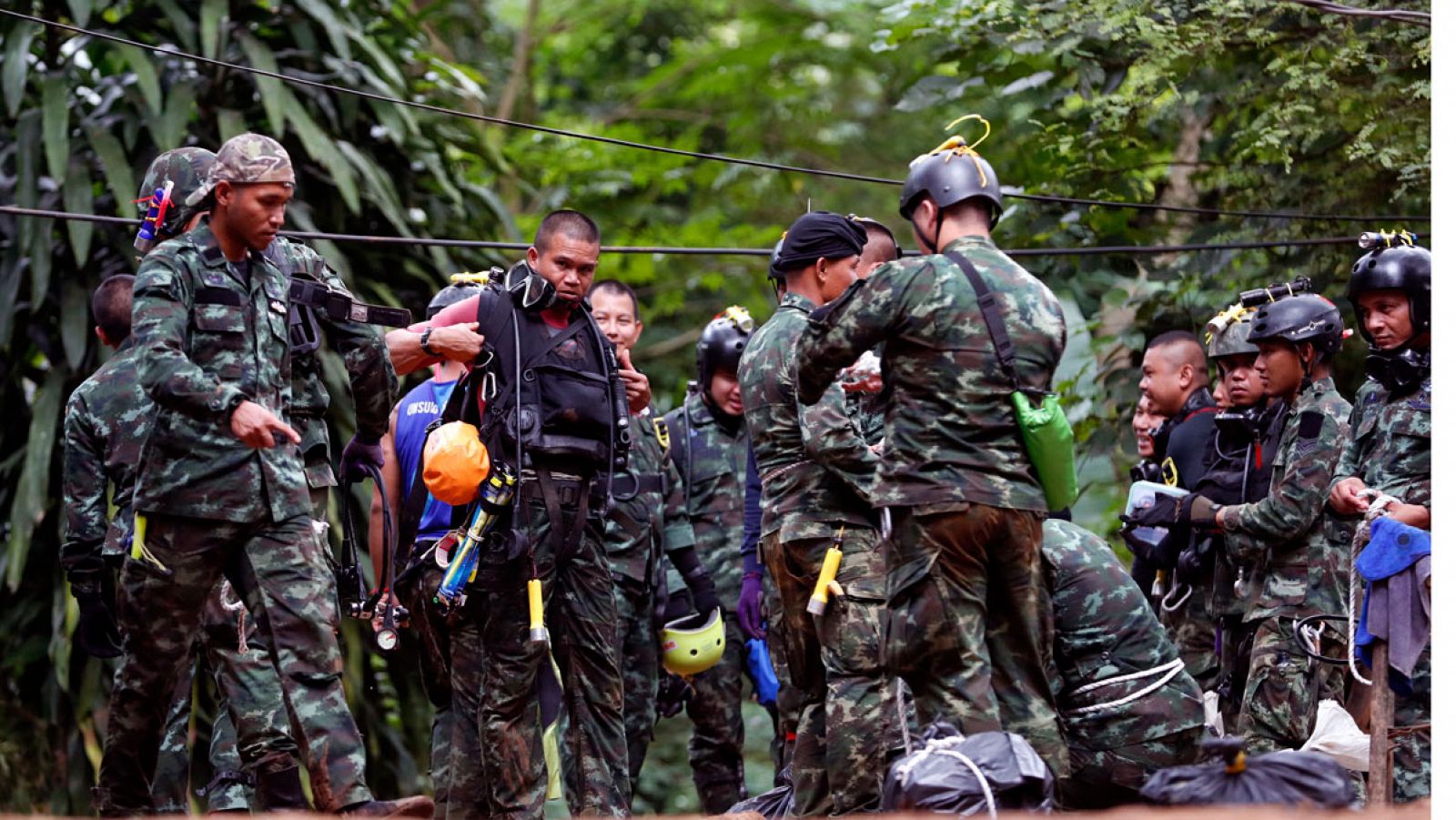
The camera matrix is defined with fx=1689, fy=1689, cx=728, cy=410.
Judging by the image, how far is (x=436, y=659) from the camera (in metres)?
8.12

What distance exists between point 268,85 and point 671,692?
Answer: 5343mm

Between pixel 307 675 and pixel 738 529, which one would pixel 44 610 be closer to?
pixel 738 529

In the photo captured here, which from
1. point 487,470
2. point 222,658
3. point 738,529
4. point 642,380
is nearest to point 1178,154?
point 738,529

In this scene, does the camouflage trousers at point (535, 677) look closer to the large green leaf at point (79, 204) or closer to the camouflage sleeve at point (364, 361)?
the camouflage sleeve at point (364, 361)

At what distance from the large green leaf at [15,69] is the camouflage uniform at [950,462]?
768cm

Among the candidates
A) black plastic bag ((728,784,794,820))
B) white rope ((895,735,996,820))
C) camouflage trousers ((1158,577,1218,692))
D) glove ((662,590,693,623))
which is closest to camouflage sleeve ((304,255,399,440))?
black plastic bag ((728,784,794,820))

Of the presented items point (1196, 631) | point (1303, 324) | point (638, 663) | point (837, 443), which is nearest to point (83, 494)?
point (638, 663)

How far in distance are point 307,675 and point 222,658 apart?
51.0 inches

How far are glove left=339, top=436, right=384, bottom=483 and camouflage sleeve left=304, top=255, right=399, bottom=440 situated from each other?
0.70 feet

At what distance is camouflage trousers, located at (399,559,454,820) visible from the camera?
24.7 feet

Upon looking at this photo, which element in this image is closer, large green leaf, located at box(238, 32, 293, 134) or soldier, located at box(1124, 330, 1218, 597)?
soldier, located at box(1124, 330, 1218, 597)

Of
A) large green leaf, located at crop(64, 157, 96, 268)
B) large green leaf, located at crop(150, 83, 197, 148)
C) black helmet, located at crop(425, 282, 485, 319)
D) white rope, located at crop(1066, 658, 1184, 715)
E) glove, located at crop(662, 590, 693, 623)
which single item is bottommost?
glove, located at crop(662, 590, 693, 623)

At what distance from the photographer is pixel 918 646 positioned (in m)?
6.01

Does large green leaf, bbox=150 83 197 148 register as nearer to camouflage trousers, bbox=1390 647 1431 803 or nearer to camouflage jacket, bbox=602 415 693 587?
camouflage jacket, bbox=602 415 693 587
